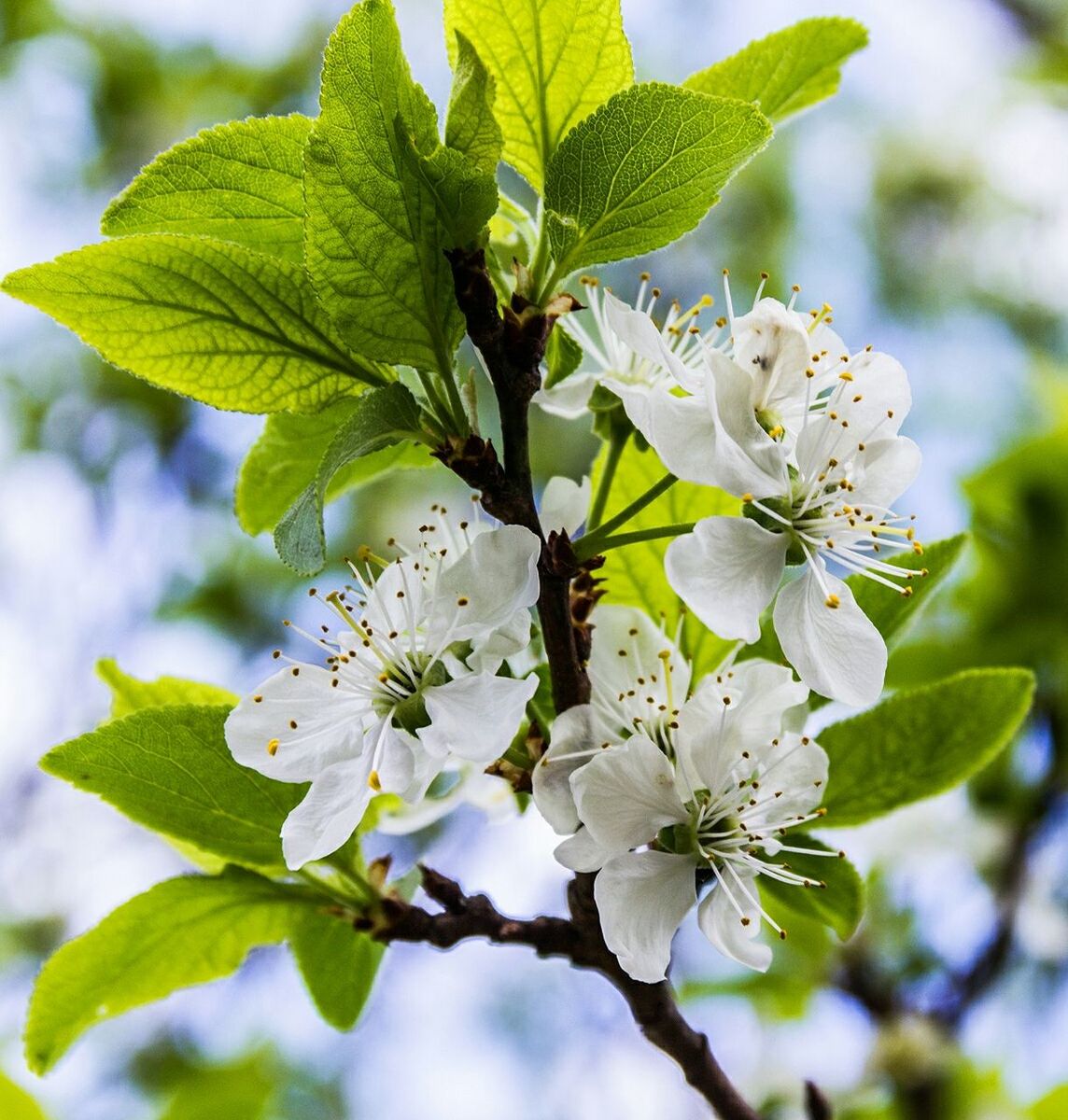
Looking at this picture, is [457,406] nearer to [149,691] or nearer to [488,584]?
[488,584]

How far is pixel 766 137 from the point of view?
0.77m

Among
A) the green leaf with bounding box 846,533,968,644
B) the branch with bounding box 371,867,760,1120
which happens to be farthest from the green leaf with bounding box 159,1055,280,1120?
the green leaf with bounding box 846,533,968,644

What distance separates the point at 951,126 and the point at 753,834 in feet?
13.3

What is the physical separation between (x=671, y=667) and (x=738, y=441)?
0.72 ft

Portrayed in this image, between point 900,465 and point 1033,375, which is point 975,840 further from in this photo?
point 900,465

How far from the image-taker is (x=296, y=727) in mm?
871

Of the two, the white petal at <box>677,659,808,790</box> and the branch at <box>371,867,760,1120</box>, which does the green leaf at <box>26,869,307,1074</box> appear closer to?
the branch at <box>371,867,760,1120</box>

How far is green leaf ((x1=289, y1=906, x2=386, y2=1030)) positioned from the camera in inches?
39.6

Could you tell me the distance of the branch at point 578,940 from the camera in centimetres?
88

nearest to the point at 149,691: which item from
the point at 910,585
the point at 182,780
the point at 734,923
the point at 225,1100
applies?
the point at 182,780

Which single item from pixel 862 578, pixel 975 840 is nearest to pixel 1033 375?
pixel 975 840

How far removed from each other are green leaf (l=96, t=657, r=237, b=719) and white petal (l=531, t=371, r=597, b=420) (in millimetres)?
377

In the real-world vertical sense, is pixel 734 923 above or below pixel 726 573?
below

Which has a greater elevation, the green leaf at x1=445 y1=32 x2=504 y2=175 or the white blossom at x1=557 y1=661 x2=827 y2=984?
the green leaf at x1=445 y1=32 x2=504 y2=175
